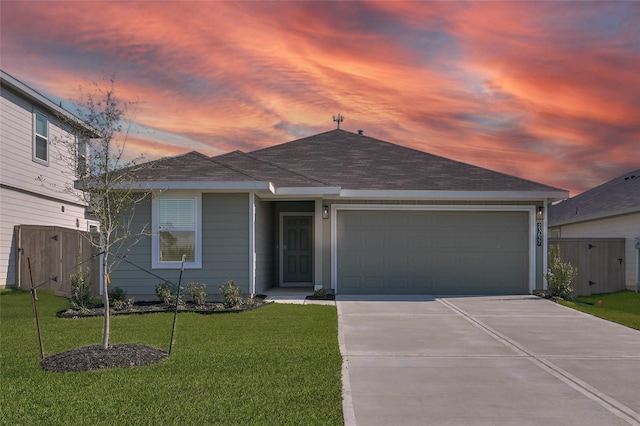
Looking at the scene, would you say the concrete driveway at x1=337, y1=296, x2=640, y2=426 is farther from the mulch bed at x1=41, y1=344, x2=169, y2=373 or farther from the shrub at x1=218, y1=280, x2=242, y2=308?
→ the mulch bed at x1=41, y1=344, x2=169, y2=373

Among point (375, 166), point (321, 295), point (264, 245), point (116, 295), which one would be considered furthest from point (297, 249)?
point (116, 295)

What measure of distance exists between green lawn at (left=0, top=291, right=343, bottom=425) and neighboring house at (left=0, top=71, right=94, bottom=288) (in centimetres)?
754

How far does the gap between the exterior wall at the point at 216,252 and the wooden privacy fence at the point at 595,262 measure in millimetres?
8800

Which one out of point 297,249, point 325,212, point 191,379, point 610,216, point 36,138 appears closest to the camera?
point 191,379

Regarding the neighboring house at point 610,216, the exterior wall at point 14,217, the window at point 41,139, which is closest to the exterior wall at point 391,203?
the neighboring house at point 610,216

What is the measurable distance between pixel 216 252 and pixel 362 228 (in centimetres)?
409

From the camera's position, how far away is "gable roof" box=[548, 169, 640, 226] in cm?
2058

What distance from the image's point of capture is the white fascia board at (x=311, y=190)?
15.1m

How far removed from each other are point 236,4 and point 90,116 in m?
5.14

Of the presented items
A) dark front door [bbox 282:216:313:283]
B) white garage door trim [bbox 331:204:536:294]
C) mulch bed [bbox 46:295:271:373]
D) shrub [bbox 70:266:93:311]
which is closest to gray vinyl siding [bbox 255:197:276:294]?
dark front door [bbox 282:216:313:283]

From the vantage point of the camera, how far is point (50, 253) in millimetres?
Result: 17234

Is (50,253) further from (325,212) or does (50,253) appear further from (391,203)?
(391,203)

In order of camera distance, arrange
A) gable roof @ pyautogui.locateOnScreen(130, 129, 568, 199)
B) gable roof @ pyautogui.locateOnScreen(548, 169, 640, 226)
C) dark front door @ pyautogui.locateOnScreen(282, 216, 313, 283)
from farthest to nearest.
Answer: gable roof @ pyautogui.locateOnScreen(548, 169, 640, 226), dark front door @ pyautogui.locateOnScreen(282, 216, 313, 283), gable roof @ pyautogui.locateOnScreen(130, 129, 568, 199)

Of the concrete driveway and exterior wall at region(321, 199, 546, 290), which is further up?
exterior wall at region(321, 199, 546, 290)
